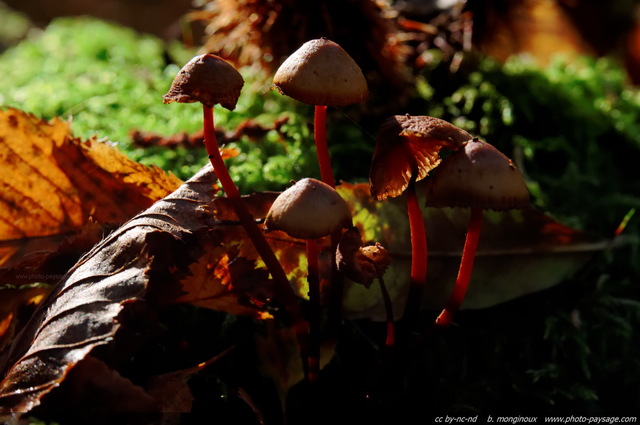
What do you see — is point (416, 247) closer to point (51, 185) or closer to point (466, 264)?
point (466, 264)

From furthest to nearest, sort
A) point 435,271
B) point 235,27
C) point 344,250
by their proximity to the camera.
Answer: point 235,27 → point 435,271 → point 344,250

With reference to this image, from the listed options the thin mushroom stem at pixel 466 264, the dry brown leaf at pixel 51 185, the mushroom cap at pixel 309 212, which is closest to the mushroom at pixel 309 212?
the mushroom cap at pixel 309 212

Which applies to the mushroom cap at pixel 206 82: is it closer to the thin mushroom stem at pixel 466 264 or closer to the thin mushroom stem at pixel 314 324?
the thin mushroom stem at pixel 314 324

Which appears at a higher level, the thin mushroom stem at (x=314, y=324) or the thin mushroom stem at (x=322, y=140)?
the thin mushroom stem at (x=322, y=140)

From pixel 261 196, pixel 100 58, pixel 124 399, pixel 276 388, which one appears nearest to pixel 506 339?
pixel 276 388

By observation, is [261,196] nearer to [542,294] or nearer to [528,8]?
[542,294]

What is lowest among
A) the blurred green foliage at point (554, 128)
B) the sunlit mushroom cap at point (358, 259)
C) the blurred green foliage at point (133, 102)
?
the blurred green foliage at point (554, 128)

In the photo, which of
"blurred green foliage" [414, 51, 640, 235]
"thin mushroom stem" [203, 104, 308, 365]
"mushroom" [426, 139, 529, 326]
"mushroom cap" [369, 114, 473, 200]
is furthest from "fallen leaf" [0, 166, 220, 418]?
"blurred green foliage" [414, 51, 640, 235]
